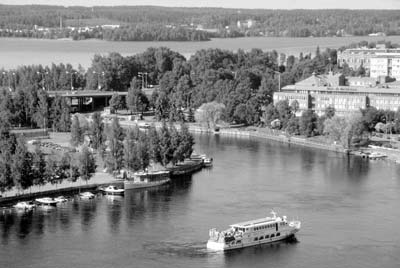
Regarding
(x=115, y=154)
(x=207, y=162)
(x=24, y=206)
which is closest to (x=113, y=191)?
(x=115, y=154)

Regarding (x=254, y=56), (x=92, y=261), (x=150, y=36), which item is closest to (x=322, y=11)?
(x=150, y=36)

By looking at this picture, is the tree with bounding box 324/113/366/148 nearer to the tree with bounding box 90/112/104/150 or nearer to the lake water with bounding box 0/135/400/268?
the lake water with bounding box 0/135/400/268

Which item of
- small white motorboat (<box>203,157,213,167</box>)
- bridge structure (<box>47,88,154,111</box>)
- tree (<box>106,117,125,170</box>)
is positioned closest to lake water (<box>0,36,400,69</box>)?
bridge structure (<box>47,88,154,111</box>)

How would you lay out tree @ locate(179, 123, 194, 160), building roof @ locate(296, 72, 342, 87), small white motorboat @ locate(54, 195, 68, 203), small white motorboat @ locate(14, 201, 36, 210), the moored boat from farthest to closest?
1. building roof @ locate(296, 72, 342, 87)
2. tree @ locate(179, 123, 194, 160)
3. the moored boat
4. small white motorboat @ locate(54, 195, 68, 203)
5. small white motorboat @ locate(14, 201, 36, 210)

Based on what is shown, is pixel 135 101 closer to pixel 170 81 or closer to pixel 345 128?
pixel 170 81

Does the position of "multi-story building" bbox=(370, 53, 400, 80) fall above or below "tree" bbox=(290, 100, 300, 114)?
above

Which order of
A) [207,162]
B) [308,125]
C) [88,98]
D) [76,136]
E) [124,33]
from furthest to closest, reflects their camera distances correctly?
[124,33] < [88,98] < [308,125] < [76,136] < [207,162]
